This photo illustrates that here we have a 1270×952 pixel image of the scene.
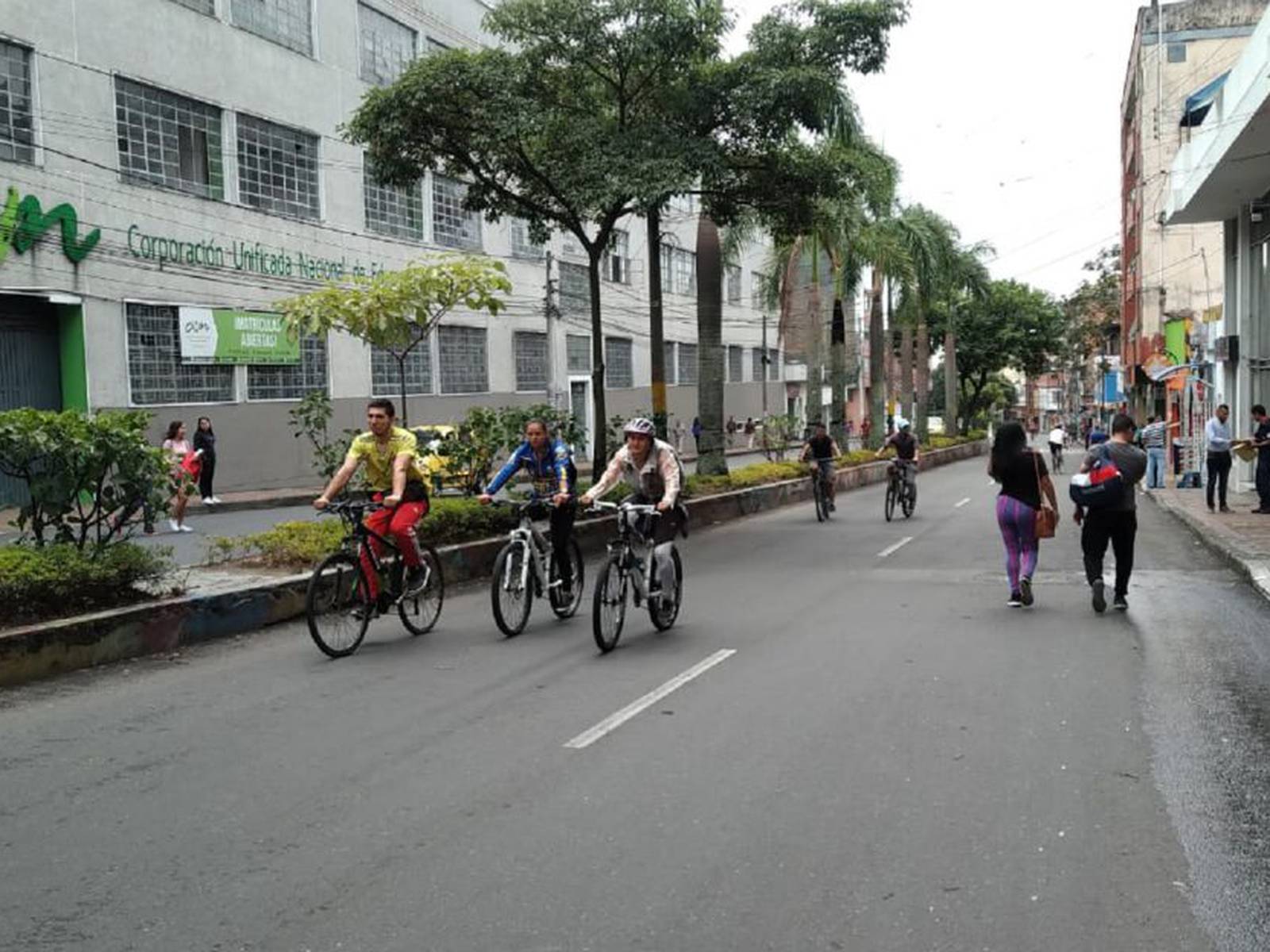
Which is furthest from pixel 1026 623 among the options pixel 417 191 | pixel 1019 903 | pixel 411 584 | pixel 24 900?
pixel 417 191

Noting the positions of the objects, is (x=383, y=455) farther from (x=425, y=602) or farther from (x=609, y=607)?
(x=609, y=607)

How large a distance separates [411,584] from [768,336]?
5688 centimetres

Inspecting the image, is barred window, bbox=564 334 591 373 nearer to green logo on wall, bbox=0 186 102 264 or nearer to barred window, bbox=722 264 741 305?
barred window, bbox=722 264 741 305

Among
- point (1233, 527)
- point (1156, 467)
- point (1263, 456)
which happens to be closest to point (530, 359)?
point (1156, 467)

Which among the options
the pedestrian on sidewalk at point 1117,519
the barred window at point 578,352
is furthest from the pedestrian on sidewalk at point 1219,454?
the barred window at point 578,352

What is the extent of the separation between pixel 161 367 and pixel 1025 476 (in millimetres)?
19840

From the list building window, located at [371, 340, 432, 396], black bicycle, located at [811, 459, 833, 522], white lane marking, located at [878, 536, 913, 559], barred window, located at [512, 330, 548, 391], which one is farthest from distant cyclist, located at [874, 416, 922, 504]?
barred window, located at [512, 330, 548, 391]

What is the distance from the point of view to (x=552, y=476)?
10.1m

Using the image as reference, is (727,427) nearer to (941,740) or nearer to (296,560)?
(296,560)

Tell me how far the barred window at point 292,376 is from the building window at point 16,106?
23.5ft

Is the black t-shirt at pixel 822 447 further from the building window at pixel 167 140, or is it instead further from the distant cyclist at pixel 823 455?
the building window at pixel 167 140

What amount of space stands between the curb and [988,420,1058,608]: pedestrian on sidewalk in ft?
18.2

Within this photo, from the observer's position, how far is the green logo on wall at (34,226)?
20.9 m

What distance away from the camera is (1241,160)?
61.4 ft
